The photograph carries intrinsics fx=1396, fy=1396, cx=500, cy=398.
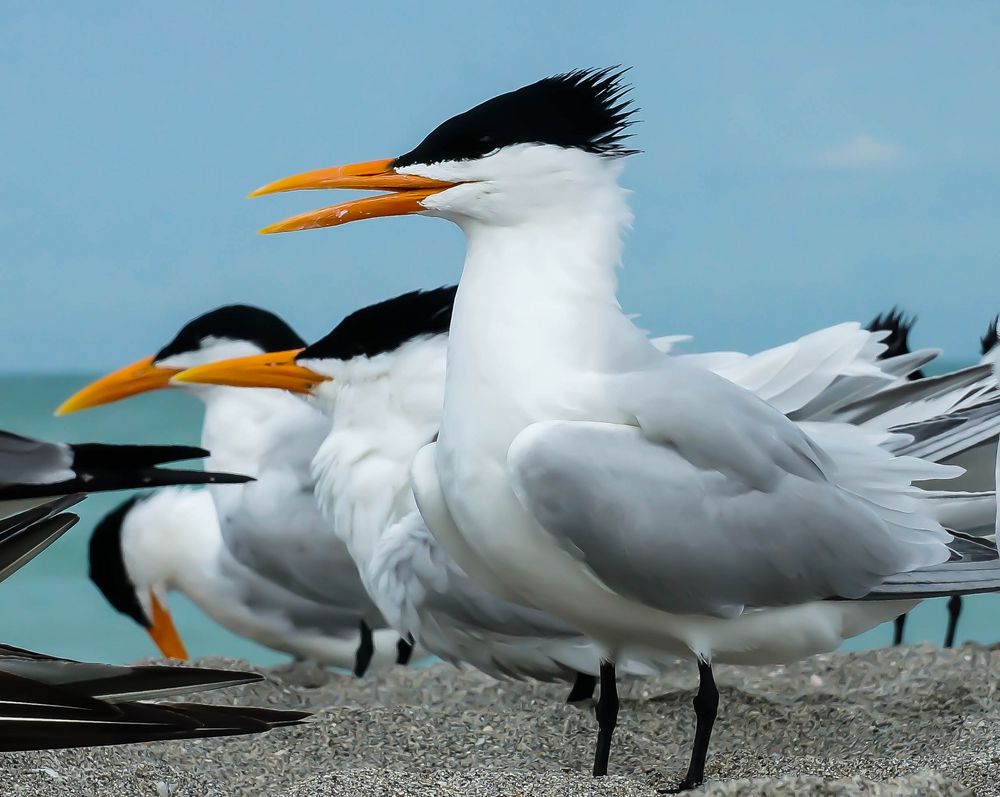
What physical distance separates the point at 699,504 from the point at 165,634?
3.84m

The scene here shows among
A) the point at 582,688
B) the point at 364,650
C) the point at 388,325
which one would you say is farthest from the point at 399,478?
the point at 364,650

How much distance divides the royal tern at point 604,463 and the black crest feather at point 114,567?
3171mm

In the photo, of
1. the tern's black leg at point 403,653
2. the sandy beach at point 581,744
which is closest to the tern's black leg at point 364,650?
the tern's black leg at point 403,653

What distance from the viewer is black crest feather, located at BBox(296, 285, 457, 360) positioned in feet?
13.2

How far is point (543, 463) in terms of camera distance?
97.5 inches

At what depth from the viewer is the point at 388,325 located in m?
4.07

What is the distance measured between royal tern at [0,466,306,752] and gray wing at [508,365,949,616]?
0.75 metres

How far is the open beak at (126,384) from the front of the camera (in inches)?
219

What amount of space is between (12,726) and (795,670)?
3.00 meters

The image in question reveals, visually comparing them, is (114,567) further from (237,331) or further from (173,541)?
(237,331)

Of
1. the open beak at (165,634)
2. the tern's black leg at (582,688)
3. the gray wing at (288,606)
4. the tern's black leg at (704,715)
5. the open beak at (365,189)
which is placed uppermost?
the open beak at (365,189)

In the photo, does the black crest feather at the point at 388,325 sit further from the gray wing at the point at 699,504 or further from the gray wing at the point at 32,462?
the gray wing at the point at 32,462

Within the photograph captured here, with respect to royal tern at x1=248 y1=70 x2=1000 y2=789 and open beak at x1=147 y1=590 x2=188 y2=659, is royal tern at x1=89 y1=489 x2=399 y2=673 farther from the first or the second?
royal tern at x1=248 y1=70 x2=1000 y2=789

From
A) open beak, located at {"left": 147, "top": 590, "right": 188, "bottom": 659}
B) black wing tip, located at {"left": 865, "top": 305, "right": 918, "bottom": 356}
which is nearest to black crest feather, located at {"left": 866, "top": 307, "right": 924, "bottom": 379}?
black wing tip, located at {"left": 865, "top": 305, "right": 918, "bottom": 356}
